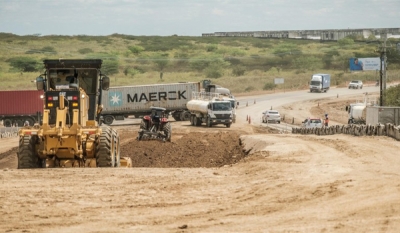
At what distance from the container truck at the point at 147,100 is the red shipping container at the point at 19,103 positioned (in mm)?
5978

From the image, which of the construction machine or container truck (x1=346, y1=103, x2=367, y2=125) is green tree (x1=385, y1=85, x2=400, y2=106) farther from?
the construction machine

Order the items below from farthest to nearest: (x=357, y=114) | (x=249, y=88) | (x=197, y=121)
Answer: (x=249, y=88) < (x=357, y=114) < (x=197, y=121)

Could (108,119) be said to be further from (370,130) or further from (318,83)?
(318,83)

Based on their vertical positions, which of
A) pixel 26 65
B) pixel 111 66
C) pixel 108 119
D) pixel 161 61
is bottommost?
pixel 108 119

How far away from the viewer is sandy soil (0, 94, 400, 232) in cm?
1453

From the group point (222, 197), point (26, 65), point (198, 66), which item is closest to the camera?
point (222, 197)

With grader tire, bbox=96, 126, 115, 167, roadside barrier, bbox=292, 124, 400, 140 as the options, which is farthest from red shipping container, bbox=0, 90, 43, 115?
grader tire, bbox=96, 126, 115, 167

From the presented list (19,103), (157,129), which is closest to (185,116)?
(19,103)

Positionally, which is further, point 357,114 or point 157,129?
point 357,114

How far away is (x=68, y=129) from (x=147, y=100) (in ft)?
181

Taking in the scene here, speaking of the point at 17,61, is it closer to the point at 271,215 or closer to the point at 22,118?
the point at 22,118

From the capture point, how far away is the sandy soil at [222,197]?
47.7ft

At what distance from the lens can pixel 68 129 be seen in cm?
2412

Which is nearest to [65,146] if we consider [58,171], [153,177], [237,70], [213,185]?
[58,171]
